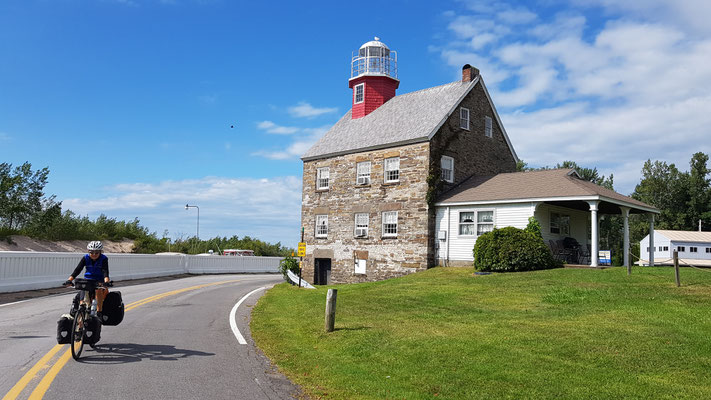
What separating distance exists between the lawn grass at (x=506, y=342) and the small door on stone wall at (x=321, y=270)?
49.5 feet

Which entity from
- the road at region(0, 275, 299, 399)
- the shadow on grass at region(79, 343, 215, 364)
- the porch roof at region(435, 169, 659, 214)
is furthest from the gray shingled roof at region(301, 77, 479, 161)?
the shadow on grass at region(79, 343, 215, 364)

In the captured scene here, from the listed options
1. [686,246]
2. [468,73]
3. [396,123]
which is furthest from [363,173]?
[686,246]

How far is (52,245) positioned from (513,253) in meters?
33.6

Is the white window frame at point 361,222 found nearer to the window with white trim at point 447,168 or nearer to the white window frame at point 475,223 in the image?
the window with white trim at point 447,168


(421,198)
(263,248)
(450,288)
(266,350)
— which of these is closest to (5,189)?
(263,248)

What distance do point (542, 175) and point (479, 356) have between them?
19.8 metres

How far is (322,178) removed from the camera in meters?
33.7

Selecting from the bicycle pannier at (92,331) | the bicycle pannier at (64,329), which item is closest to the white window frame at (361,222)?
the bicycle pannier at (92,331)

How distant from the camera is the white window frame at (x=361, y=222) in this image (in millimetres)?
30469

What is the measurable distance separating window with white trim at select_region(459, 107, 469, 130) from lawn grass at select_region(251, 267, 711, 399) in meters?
14.3

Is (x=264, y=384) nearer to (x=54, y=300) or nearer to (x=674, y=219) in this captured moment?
(x=54, y=300)

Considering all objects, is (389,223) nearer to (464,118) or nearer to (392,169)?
(392,169)

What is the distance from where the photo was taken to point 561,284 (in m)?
18.1

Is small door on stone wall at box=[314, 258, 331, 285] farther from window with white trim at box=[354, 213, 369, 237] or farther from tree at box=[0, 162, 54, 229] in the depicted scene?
tree at box=[0, 162, 54, 229]
